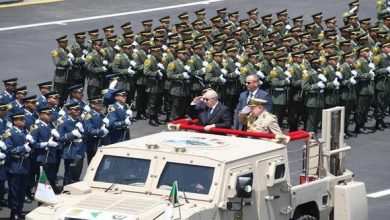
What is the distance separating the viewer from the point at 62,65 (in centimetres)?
3103

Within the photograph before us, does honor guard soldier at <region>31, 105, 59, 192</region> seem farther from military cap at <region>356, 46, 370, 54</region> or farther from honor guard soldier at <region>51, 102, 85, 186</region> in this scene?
military cap at <region>356, 46, 370, 54</region>

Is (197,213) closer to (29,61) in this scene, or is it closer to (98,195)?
(98,195)

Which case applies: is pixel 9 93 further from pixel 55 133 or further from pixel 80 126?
pixel 55 133

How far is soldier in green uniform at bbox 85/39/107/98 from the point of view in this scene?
101 feet

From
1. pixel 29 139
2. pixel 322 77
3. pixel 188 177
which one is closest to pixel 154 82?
pixel 322 77

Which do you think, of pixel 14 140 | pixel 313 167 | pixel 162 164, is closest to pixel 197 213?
pixel 162 164

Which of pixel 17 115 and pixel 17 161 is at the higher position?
pixel 17 115

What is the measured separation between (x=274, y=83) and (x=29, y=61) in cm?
806

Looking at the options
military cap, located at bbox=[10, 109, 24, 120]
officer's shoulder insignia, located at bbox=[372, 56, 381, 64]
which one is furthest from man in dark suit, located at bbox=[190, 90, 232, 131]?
officer's shoulder insignia, located at bbox=[372, 56, 381, 64]

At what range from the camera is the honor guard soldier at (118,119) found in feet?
83.4

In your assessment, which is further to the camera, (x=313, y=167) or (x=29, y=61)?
(x=29, y=61)

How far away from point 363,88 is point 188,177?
1251 centimetres

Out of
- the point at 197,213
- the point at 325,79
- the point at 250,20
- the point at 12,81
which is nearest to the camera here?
the point at 197,213

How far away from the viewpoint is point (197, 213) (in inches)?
707
